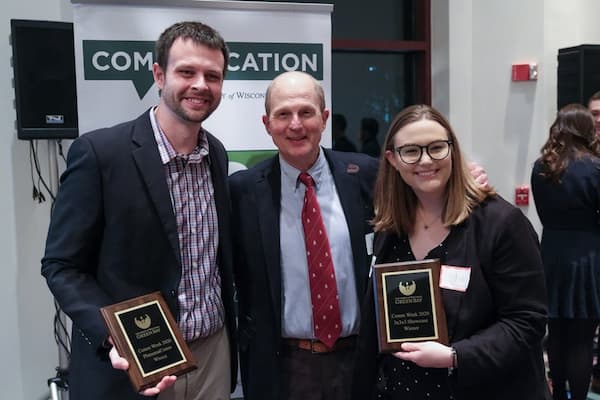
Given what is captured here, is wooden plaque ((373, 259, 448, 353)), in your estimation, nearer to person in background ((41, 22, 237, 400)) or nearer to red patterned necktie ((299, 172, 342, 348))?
red patterned necktie ((299, 172, 342, 348))

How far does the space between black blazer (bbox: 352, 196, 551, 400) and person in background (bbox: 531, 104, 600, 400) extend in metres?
2.15

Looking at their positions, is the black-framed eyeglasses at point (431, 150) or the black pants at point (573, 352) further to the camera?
the black pants at point (573, 352)

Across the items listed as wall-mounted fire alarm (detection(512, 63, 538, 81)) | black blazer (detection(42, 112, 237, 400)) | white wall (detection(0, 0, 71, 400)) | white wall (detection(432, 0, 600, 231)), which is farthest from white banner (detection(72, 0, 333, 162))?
wall-mounted fire alarm (detection(512, 63, 538, 81))

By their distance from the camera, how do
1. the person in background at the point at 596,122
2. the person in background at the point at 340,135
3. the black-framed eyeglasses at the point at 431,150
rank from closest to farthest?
the black-framed eyeglasses at the point at 431,150
the person in background at the point at 596,122
the person in background at the point at 340,135

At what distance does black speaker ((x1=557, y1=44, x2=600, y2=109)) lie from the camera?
4.88 m

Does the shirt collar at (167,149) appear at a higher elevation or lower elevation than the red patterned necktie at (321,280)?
higher

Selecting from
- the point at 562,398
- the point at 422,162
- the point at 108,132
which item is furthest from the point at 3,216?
the point at 562,398

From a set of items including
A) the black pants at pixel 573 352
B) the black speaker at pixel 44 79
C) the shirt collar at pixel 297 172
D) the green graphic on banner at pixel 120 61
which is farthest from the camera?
the black pants at pixel 573 352

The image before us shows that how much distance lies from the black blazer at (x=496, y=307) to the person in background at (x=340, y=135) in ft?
11.8

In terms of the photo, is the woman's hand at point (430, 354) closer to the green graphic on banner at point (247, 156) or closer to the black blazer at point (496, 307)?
the black blazer at point (496, 307)

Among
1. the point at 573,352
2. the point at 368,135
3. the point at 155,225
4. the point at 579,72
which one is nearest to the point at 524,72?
the point at 579,72

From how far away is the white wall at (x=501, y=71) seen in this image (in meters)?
5.08

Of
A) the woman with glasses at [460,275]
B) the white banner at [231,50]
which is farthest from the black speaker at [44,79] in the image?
the woman with glasses at [460,275]

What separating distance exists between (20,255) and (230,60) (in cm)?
187
